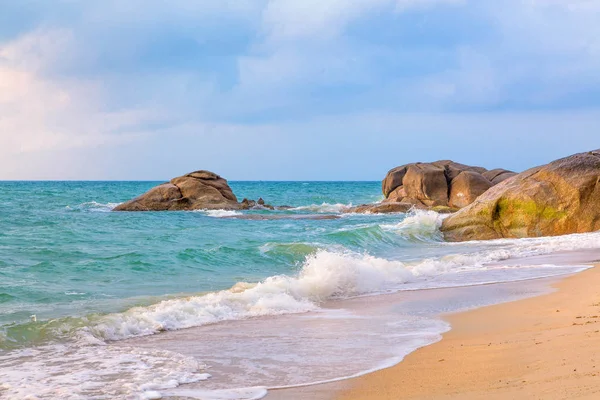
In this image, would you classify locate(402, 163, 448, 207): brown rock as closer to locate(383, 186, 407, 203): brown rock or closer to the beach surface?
locate(383, 186, 407, 203): brown rock

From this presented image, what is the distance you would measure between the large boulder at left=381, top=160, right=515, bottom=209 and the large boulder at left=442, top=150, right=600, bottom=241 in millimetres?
11433

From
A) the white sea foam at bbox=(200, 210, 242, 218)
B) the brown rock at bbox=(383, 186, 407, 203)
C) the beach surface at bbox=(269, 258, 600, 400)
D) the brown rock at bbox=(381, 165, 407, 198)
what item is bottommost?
the beach surface at bbox=(269, 258, 600, 400)

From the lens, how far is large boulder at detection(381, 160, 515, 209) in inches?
1305

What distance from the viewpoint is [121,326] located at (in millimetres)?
8414

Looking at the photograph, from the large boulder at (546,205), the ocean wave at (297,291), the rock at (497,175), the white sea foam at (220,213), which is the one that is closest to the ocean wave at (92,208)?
the white sea foam at (220,213)

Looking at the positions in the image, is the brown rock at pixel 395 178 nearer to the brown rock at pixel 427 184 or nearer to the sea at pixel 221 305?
the brown rock at pixel 427 184

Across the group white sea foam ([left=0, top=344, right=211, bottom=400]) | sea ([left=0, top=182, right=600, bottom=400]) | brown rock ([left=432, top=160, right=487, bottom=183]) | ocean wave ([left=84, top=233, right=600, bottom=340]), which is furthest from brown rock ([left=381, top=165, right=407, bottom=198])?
white sea foam ([left=0, top=344, right=211, bottom=400])

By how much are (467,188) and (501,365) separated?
93.0ft

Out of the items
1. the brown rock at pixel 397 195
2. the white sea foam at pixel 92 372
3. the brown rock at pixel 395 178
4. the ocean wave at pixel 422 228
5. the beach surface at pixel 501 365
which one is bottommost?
the white sea foam at pixel 92 372

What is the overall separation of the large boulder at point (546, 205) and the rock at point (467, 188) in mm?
11240

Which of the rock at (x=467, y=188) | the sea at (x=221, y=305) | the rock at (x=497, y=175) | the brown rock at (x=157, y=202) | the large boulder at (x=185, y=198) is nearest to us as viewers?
the sea at (x=221, y=305)

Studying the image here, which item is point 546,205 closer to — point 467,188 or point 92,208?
point 467,188

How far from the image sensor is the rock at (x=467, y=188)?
3297cm

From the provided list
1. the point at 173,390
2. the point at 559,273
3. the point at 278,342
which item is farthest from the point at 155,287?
the point at 559,273
